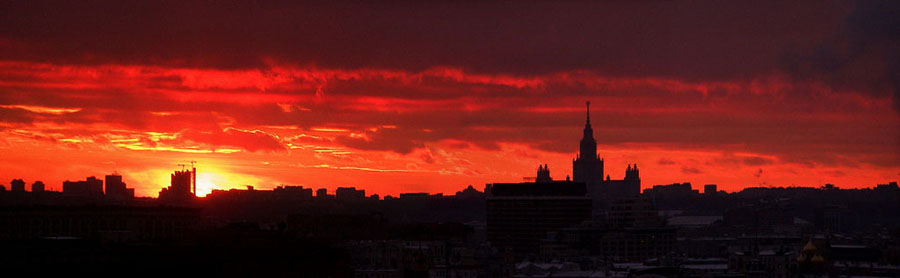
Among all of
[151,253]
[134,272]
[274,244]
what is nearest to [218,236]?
[274,244]

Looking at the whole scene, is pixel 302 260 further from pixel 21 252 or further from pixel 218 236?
pixel 21 252

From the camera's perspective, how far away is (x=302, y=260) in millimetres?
179625

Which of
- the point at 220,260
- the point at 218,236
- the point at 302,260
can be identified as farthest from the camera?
the point at 218,236

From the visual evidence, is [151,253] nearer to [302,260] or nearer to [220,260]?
[220,260]

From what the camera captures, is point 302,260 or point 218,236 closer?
point 302,260

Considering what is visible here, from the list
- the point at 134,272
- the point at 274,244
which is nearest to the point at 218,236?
the point at 274,244

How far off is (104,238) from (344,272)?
2606 centimetres

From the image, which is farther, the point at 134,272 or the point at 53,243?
the point at 53,243

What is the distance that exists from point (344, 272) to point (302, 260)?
989 cm

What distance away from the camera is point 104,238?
16912 centimetres

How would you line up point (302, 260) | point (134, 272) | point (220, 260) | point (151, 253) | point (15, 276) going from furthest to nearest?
point (302, 260) < point (220, 260) < point (151, 253) < point (134, 272) < point (15, 276)

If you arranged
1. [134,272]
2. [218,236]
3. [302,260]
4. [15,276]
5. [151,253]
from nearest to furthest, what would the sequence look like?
[15,276], [134,272], [151,253], [302,260], [218,236]

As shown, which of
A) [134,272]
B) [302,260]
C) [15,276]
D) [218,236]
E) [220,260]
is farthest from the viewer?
[218,236]

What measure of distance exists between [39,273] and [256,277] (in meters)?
37.2
